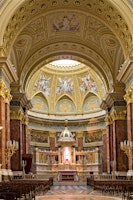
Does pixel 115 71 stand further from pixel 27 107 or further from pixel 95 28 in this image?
pixel 27 107

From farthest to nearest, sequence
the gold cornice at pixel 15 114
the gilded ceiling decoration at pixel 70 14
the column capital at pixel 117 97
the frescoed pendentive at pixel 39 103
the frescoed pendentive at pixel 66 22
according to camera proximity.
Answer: the frescoed pendentive at pixel 39 103, the column capital at pixel 117 97, the gold cornice at pixel 15 114, the frescoed pendentive at pixel 66 22, the gilded ceiling decoration at pixel 70 14

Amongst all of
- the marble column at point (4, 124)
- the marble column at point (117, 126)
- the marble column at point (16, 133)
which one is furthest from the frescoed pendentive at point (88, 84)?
the marble column at point (4, 124)

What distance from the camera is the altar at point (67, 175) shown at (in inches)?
1469

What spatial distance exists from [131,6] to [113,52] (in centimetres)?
787

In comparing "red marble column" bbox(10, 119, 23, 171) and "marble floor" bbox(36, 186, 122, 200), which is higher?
"red marble column" bbox(10, 119, 23, 171)

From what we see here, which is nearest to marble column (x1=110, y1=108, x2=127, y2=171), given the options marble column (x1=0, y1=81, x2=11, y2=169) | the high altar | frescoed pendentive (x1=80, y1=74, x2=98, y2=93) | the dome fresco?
marble column (x1=0, y1=81, x2=11, y2=169)

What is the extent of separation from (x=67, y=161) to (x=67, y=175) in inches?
79.7

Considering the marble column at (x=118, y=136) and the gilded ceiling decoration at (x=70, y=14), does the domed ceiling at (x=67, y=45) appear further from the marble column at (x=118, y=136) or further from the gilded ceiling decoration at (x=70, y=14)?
the marble column at (x=118, y=136)

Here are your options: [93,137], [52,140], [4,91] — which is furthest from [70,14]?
[52,140]

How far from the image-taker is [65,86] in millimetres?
42031

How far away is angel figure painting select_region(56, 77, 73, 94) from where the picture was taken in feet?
137

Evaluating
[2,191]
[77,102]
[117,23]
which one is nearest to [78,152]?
[77,102]

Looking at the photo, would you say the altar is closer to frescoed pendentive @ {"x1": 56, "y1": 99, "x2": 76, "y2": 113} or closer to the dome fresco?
the dome fresco

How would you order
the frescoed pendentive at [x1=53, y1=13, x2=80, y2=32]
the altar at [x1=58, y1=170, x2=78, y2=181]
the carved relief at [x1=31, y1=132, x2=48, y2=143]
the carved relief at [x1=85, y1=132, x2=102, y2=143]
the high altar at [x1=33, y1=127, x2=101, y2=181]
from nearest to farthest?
the frescoed pendentive at [x1=53, y1=13, x2=80, y2=32] → the altar at [x1=58, y1=170, x2=78, y2=181] → the high altar at [x1=33, y1=127, x2=101, y2=181] → the carved relief at [x1=31, y1=132, x2=48, y2=143] → the carved relief at [x1=85, y1=132, x2=102, y2=143]
